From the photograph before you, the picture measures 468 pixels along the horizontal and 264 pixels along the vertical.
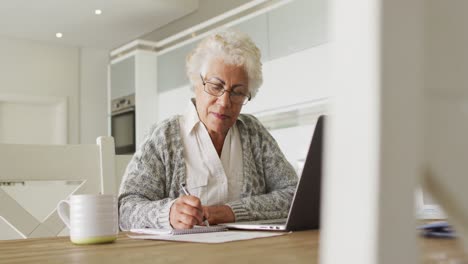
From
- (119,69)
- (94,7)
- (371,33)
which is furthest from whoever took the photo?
(119,69)

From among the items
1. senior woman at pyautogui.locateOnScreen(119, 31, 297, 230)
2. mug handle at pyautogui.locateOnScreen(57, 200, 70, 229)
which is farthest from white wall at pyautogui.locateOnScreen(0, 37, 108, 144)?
mug handle at pyautogui.locateOnScreen(57, 200, 70, 229)

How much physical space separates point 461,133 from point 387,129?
0.04 m

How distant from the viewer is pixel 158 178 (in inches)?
62.3

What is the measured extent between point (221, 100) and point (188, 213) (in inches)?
25.9

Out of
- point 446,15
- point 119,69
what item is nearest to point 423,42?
point 446,15

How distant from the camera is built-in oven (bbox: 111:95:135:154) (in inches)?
215

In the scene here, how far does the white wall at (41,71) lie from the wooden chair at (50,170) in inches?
185

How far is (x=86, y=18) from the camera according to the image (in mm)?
5234

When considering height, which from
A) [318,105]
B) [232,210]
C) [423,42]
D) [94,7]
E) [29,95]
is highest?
[94,7]

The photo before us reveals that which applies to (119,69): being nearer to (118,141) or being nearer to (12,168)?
(118,141)

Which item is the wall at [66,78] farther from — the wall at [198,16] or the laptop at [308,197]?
the laptop at [308,197]

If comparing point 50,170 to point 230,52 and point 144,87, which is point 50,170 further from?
point 144,87

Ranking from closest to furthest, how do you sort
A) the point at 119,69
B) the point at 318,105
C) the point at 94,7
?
1. the point at 318,105
2. the point at 94,7
3. the point at 119,69

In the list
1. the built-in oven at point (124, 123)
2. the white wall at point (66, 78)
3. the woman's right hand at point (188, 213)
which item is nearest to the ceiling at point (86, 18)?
the white wall at point (66, 78)
